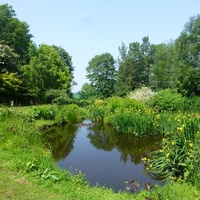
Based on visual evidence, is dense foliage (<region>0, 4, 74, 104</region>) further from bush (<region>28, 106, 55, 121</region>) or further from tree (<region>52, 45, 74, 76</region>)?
tree (<region>52, 45, 74, 76</region>)

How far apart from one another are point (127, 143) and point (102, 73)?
1590 inches

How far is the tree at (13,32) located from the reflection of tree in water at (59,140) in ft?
73.3

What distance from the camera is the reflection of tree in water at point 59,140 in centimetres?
892

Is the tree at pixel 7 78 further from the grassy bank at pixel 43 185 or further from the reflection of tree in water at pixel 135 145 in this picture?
the grassy bank at pixel 43 185

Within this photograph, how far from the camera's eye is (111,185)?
19.5 feet

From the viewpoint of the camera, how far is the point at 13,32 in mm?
33344

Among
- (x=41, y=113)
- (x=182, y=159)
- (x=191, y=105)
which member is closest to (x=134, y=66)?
(x=191, y=105)

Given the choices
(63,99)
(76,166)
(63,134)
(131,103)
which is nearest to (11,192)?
(76,166)

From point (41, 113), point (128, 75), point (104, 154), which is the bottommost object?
point (104, 154)

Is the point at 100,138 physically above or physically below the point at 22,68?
below

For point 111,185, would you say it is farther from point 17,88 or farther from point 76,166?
point 17,88

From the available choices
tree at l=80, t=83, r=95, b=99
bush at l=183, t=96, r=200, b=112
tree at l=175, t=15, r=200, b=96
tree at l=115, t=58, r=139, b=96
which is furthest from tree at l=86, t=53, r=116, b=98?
bush at l=183, t=96, r=200, b=112

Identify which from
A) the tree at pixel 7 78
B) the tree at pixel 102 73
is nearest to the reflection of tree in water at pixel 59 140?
the tree at pixel 7 78

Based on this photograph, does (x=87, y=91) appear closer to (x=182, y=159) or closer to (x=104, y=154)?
(x=104, y=154)
